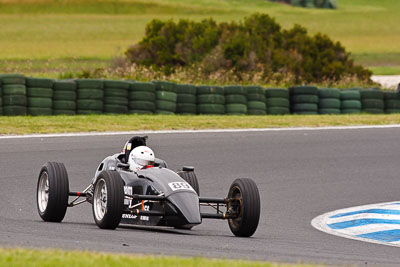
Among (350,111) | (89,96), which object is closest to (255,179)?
(89,96)

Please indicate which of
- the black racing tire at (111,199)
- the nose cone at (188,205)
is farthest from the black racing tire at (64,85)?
the nose cone at (188,205)

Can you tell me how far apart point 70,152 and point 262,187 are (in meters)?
4.01

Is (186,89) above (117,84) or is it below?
below

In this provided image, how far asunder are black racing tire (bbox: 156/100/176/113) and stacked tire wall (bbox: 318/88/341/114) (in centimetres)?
434

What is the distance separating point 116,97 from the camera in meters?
20.6

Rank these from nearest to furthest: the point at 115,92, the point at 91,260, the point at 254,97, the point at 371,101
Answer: the point at 91,260, the point at 115,92, the point at 254,97, the point at 371,101

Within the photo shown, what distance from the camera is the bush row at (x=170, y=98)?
19.6 metres

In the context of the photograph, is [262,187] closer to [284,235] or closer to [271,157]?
[271,157]

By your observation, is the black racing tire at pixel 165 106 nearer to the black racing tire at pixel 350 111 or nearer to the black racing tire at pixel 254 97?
the black racing tire at pixel 254 97

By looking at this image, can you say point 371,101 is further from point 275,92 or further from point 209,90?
point 209,90

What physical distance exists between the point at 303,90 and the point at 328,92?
2.99 feet

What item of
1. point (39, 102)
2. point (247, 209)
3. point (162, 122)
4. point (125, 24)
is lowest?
point (247, 209)

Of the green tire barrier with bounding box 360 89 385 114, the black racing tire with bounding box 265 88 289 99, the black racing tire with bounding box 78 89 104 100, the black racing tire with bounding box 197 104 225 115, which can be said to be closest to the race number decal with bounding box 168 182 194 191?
the black racing tire with bounding box 78 89 104 100

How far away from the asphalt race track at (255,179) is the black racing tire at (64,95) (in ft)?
9.57
